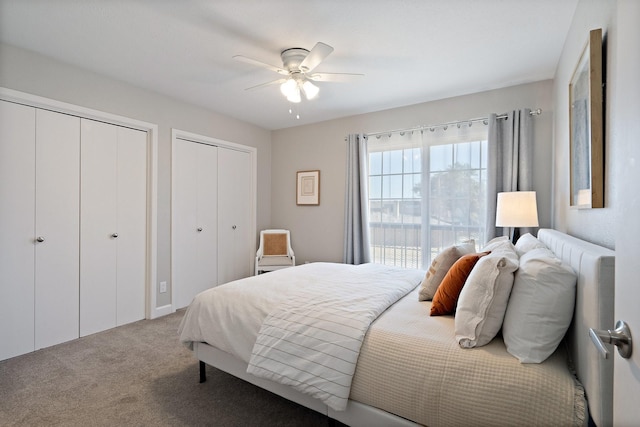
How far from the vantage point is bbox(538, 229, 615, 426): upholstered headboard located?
953 mm

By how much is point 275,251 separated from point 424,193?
2.24m

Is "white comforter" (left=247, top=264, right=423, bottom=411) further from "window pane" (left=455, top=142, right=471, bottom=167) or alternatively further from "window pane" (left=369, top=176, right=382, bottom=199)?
"window pane" (left=369, top=176, right=382, bottom=199)

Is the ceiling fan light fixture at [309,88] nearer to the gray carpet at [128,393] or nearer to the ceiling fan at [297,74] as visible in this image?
the ceiling fan at [297,74]

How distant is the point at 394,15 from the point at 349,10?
309 millimetres

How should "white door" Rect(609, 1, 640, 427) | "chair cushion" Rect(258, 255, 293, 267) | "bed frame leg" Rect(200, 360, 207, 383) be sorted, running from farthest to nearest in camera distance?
"chair cushion" Rect(258, 255, 293, 267), "bed frame leg" Rect(200, 360, 207, 383), "white door" Rect(609, 1, 640, 427)

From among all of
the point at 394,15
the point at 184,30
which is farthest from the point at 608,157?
the point at 184,30

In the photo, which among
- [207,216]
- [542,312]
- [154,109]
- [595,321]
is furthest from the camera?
[207,216]

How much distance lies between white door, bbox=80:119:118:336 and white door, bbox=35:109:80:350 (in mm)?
58

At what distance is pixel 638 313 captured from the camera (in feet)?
2.00

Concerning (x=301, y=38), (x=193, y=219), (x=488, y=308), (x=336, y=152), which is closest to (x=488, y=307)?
(x=488, y=308)

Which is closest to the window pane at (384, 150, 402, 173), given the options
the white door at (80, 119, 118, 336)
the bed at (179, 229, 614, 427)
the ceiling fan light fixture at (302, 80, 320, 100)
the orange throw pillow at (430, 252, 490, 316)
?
the ceiling fan light fixture at (302, 80, 320, 100)

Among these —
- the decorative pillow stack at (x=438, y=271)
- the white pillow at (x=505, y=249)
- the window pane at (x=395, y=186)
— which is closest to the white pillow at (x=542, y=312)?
the white pillow at (x=505, y=249)

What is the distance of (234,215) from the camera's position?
4.54 meters

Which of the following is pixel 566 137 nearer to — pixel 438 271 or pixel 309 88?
pixel 438 271
